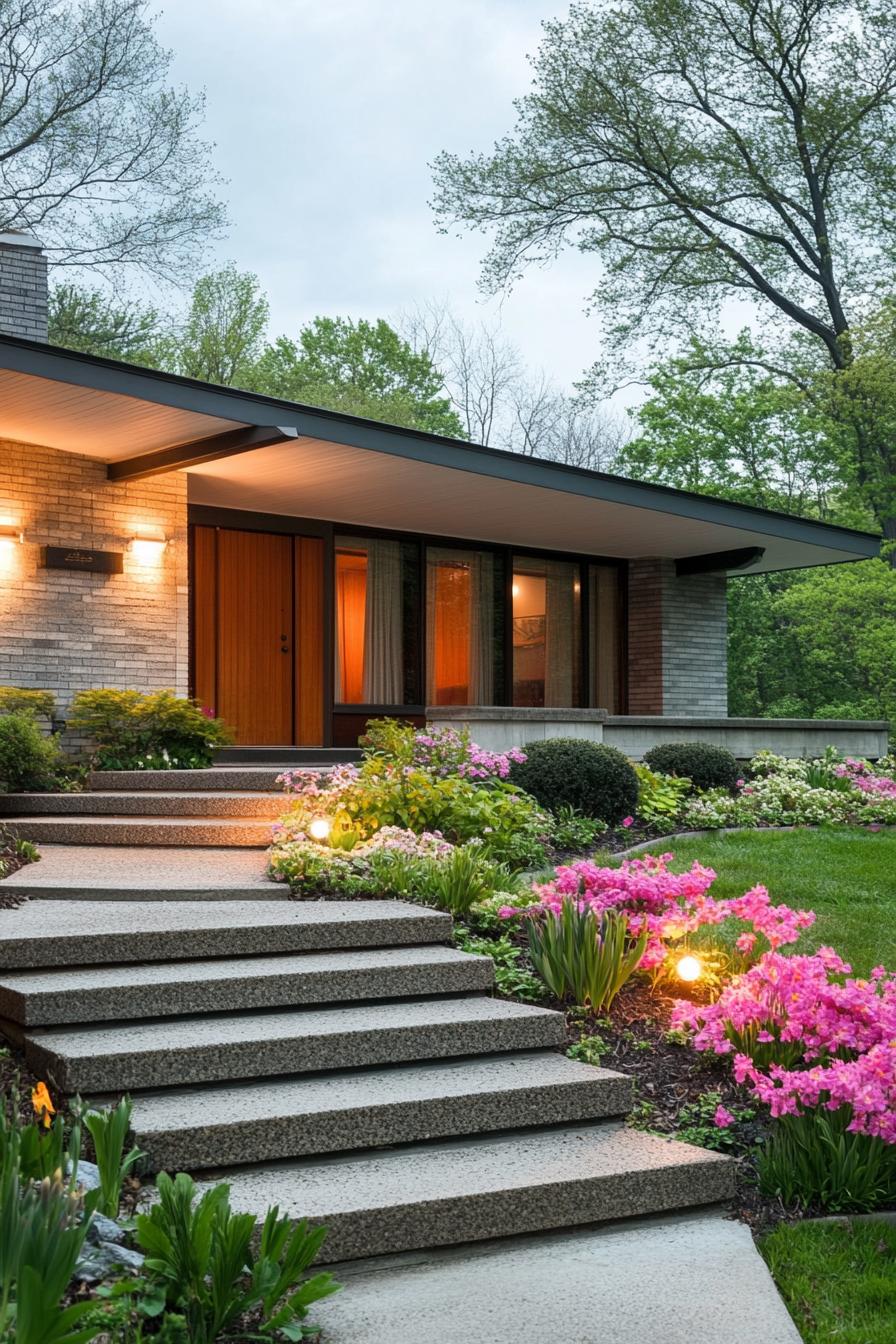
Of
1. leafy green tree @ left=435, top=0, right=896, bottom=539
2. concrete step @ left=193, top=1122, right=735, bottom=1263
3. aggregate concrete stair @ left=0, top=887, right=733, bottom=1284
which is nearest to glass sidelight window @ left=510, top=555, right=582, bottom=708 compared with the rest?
leafy green tree @ left=435, top=0, right=896, bottom=539

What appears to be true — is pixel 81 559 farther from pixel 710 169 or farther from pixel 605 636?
pixel 710 169

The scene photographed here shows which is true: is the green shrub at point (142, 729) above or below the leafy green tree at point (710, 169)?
below

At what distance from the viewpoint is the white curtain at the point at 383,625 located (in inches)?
495

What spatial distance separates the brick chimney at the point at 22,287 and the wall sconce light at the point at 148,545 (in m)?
2.11

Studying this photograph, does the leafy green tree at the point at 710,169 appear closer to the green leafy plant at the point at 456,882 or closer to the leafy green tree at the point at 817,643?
the leafy green tree at the point at 817,643

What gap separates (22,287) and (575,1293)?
9691 mm

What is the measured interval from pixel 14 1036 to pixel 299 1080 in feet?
2.99

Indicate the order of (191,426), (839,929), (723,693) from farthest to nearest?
(723,693)
(191,426)
(839,929)

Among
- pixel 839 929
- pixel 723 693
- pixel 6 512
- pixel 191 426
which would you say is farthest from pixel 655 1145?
pixel 723 693

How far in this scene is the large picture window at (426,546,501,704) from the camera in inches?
518

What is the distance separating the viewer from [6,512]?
920 cm

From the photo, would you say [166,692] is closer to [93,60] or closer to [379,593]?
[379,593]

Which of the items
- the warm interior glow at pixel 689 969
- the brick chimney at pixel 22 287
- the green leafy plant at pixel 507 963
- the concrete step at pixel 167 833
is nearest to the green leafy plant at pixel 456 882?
the green leafy plant at pixel 507 963

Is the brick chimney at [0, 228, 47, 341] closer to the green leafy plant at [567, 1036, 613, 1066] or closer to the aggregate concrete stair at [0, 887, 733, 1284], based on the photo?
the aggregate concrete stair at [0, 887, 733, 1284]
